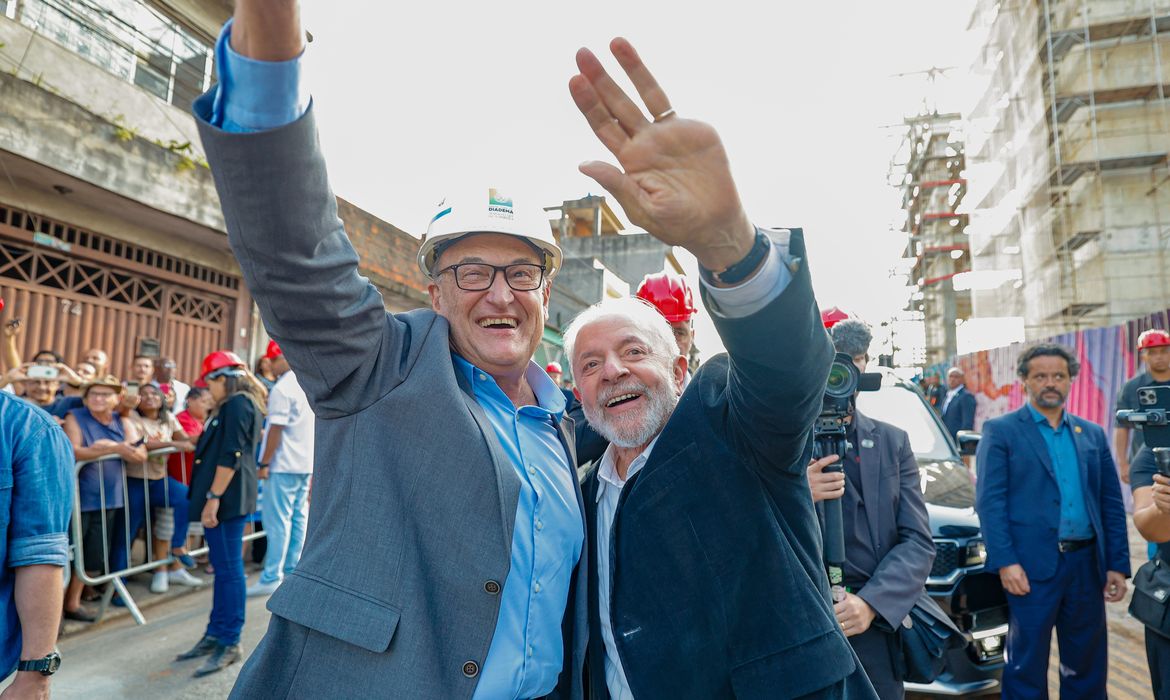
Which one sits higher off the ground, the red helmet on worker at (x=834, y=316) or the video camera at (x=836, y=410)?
the red helmet on worker at (x=834, y=316)

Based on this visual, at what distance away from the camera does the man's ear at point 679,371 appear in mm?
2316

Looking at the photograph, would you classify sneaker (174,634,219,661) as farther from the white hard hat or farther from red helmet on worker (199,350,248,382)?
the white hard hat

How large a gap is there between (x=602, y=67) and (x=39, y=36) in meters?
9.07

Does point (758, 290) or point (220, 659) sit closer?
point (758, 290)

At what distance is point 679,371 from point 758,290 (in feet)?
3.73

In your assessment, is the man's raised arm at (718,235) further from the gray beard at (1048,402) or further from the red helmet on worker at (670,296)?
the gray beard at (1048,402)

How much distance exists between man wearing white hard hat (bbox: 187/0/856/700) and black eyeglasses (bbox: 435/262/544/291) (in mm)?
174

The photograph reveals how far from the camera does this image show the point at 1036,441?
393cm

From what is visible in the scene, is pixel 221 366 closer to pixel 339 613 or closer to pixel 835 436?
pixel 339 613

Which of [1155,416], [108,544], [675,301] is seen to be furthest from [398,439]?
[108,544]

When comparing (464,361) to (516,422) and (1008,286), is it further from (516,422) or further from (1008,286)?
(1008,286)

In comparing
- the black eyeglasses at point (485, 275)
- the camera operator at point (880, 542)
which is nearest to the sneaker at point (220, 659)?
the black eyeglasses at point (485, 275)

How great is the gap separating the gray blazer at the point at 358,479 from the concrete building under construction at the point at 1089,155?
73.1ft

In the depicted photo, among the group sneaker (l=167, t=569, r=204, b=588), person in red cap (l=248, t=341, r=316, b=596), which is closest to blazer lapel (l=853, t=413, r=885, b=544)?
person in red cap (l=248, t=341, r=316, b=596)
